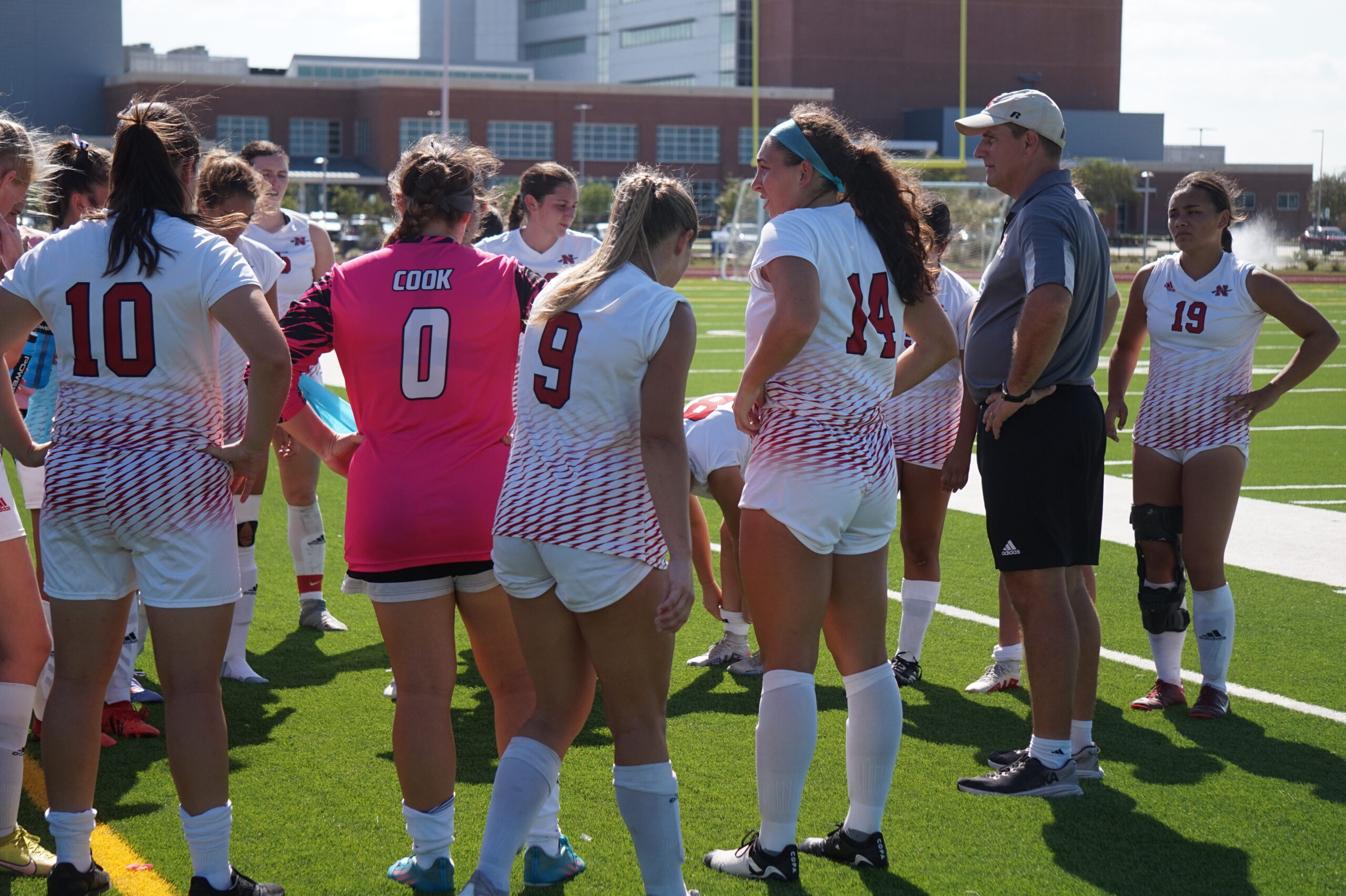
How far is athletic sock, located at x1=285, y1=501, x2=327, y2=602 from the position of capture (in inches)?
254

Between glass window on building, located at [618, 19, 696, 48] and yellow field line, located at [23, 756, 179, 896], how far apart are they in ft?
304

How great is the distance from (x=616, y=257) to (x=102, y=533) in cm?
145

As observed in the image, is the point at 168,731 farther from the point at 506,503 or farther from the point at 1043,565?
the point at 1043,565

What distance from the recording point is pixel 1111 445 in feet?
41.9

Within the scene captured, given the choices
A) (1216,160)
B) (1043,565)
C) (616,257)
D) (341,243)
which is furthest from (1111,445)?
(1216,160)

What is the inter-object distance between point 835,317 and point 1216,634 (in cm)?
260

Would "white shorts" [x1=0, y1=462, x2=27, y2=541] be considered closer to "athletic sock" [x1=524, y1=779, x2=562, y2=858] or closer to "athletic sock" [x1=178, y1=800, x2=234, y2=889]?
"athletic sock" [x1=178, y1=800, x2=234, y2=889]

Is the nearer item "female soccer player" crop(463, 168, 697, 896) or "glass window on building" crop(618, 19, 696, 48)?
"female soccer player" crop(463, 168, 697, 896)

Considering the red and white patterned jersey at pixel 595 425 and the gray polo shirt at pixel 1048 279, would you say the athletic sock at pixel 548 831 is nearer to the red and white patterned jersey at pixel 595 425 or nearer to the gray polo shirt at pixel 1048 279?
the red and white patterned jersey at pixel 595 425

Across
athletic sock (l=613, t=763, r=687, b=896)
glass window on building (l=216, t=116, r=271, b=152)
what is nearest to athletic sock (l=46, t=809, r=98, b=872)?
athletic sock (l=613, t=763, r=687, b=896)

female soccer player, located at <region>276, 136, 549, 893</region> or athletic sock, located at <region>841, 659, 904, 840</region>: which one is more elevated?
female soccer player, located at <region>276, 136, 549, 893</region>

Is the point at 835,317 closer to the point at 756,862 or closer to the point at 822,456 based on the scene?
the point at 822,456

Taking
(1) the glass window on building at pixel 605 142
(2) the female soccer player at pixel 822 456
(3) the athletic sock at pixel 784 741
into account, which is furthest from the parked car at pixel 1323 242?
(3) the athletic sock at pixel 784 741

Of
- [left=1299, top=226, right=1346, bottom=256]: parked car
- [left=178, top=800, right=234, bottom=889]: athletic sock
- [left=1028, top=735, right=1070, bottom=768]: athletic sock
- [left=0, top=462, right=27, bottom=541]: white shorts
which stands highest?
[left=1299, top=226, right=1346, bottom=256]: parked car
